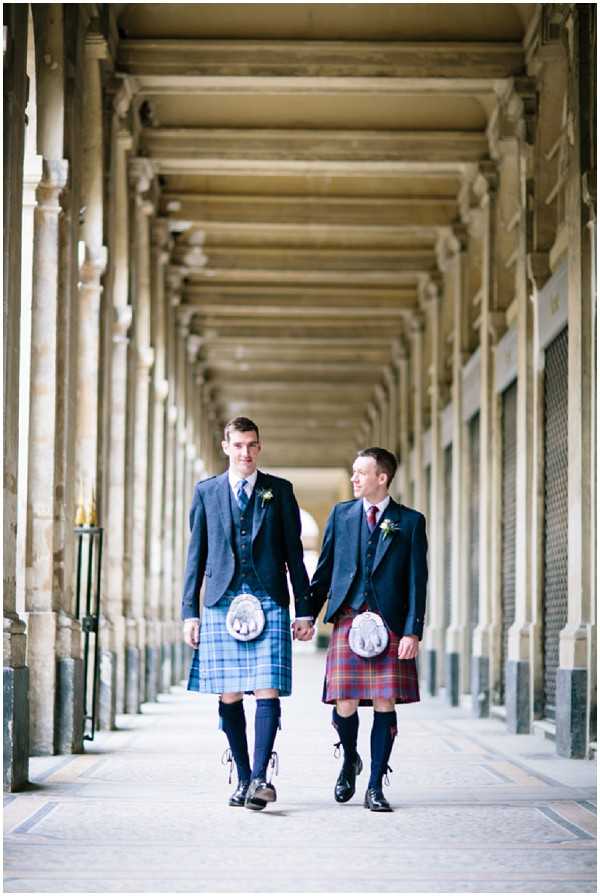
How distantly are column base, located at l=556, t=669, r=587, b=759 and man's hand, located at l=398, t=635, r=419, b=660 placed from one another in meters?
4.50

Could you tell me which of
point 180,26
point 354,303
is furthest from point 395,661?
point 354,303

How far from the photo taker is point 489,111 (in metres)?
18.8

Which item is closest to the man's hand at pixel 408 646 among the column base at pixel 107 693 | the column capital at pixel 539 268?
the column base at pixel 107 693

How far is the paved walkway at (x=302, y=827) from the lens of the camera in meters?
5.97

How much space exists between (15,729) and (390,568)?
246 cm

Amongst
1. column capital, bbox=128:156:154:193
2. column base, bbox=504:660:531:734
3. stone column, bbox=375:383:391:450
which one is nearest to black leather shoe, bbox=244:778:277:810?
column base, bbox=504:660:531:734

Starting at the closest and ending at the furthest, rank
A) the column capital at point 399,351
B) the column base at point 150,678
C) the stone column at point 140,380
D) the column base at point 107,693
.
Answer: the column base at point 107,693, the stone column at point 140,380, the column base at point 150,678, the column capital at point 399,351

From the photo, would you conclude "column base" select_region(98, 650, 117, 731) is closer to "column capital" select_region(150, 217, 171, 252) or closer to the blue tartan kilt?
the blue tartan kilt

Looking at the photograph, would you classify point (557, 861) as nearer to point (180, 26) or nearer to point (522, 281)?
point (522, 281)

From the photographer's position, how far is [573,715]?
12.0m

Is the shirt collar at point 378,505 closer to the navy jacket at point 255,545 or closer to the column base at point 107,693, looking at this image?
the navy jacket at point 255,545

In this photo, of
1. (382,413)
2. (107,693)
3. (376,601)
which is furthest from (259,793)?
(382,413)

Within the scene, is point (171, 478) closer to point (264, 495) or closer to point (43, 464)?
point (43, 464)

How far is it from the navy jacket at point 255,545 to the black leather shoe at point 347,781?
3.14ft
